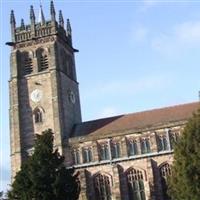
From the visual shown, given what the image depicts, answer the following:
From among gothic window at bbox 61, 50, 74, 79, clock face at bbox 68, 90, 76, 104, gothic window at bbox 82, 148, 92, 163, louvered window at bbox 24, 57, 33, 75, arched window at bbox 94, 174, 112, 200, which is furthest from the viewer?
gothic window at bbox 61, 50, 74, 79

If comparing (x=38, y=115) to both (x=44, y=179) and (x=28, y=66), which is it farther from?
(x=44, y=179)

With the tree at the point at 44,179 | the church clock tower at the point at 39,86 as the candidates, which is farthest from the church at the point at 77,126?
the tree at the point at 44,179

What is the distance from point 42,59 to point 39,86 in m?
4.08

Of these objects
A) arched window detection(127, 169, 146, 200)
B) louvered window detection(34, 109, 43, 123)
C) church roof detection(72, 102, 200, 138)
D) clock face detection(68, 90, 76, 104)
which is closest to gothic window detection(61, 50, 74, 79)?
clock face detection(68, 90, 76, 104)

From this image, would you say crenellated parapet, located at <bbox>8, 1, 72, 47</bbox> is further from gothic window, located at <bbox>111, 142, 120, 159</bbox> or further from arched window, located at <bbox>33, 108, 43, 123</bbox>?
gothic window, located at <bbox>111, 142, 120, 159</bbox>

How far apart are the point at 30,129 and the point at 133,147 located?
13469 mm

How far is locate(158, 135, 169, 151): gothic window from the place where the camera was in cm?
6443

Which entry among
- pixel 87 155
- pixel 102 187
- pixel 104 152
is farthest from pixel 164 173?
pixel 87 155

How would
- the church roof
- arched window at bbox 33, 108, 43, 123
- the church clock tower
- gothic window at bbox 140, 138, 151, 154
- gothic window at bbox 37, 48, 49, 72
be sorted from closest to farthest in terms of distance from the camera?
gothic window at bbox 140, 138, 151, 154 < the church roof < the church clock tower < arched window at bbox 33, 108, 43, 123 < gothic window at bbox 37, 48, 49, 72

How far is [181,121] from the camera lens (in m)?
64.4

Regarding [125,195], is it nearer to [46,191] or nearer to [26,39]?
[46,191]

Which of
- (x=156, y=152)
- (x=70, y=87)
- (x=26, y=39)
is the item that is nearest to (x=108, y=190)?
(x=156, y=152)

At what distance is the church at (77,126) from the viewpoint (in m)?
64.2

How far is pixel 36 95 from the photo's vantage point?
2813 inches
